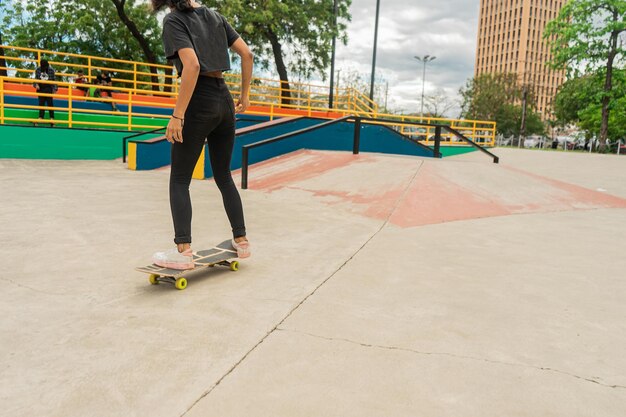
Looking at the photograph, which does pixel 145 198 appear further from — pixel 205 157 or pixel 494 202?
pixel 494 202

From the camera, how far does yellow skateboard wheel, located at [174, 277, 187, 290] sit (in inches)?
124

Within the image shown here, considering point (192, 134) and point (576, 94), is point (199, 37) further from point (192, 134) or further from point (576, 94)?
point (576, 94)

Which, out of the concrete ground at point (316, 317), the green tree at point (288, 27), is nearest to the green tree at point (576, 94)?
the green tree at point (288, 27)

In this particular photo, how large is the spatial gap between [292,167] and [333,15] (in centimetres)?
1946

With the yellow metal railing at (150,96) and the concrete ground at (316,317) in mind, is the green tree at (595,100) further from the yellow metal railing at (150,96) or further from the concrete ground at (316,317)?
the concrete ground at (316,317)

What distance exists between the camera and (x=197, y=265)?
3.31 meters

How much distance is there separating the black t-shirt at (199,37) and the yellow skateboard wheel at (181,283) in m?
1.38

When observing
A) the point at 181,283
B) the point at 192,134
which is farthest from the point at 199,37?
the point at 181,283

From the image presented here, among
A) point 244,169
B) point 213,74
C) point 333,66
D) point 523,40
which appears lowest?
point 244,169

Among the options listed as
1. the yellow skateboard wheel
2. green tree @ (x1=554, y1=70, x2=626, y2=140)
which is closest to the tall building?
green tree @ (x1=554, y1=70, x2=626, y2=140)

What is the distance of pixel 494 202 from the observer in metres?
7.10

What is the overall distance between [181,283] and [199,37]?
163 cm

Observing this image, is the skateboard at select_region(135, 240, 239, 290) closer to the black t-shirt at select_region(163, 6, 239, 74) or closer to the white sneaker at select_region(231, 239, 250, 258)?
the white sneaker at select_region(231, 239, 250, 258)

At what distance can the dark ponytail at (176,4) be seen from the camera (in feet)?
10.0
